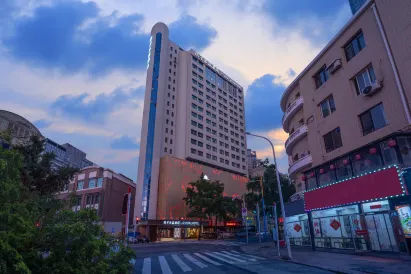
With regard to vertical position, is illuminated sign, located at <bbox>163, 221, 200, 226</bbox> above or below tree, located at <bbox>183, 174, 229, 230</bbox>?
below

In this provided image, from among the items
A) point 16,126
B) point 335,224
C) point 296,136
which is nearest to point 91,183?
point 16,126

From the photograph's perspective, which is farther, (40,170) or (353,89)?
(353,89)

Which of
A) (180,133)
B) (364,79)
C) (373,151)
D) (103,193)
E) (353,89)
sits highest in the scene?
(180,133)

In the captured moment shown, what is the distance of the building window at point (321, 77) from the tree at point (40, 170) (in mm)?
26568

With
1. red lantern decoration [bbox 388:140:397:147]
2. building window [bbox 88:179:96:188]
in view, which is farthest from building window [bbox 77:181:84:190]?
red lantern decoration [bbox 388:140:397:147]

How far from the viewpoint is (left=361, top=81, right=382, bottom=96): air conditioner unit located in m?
19.1

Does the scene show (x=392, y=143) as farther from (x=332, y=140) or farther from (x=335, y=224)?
(x=332, y=140)

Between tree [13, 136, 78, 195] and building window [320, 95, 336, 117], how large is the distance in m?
25.4

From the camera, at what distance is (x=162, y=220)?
56.4 metres

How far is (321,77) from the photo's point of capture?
2691 centimetres

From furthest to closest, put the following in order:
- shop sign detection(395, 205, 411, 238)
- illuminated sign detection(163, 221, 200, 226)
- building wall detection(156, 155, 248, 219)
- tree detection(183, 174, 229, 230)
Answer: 1. building wall detection(156, 155, 248, 219)
2. illuminated sign detection(163, 221, 200, 226)
3. tree detection(183, 174, 229, 230)
4. shop sign detection(395, 205, 411, 238)

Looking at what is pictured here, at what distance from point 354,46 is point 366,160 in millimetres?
11238

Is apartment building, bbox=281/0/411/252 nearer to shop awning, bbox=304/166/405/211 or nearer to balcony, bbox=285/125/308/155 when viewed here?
shop awning, bbox=304/166/405/211

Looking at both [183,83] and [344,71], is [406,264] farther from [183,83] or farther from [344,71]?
[183,83]
